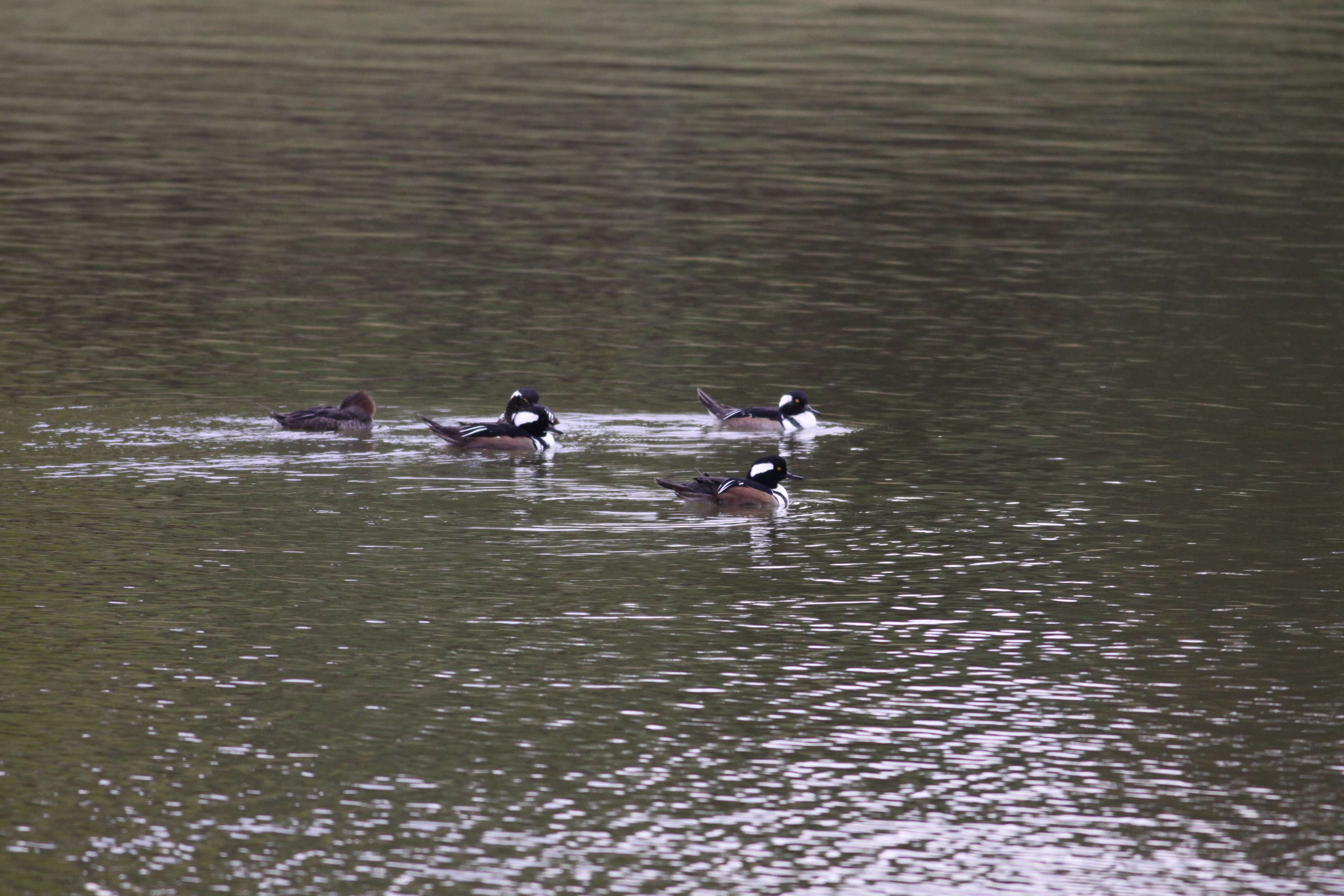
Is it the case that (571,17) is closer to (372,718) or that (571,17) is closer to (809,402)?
(809,402)

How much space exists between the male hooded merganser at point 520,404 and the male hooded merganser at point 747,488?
102 inches

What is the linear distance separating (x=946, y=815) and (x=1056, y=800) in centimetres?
76

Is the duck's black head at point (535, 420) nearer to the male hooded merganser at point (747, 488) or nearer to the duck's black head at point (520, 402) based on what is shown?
the duck's black head at point (520, 402)

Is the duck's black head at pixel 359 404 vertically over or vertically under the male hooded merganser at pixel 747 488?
over

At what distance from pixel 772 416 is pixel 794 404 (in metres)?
0.27

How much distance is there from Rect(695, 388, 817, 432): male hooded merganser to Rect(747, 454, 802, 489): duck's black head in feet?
10.4

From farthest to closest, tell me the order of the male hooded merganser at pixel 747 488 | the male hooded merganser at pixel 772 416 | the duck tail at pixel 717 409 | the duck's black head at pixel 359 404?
1. the duck tail at pixel 717 409
2. the male hooded merganser at pixel 772 416
3. the duck's black head at pixel 359 404
4. the male hooded merganser at pixel 747 488

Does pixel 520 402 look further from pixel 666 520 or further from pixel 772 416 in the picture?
pixel 666 520

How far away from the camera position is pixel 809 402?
84.6 feet

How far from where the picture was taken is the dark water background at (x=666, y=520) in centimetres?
1262

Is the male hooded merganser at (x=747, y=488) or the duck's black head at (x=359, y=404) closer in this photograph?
the male hooded merganser at (x=747, y=488)

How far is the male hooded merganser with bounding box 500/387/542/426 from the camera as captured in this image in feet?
75.3

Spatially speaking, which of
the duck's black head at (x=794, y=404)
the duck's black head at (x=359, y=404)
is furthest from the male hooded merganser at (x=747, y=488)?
the duck's black head at (x=359, y=404)

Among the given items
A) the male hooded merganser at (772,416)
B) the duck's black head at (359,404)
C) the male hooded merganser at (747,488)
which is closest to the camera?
the male hooded merganser at (747,488)
